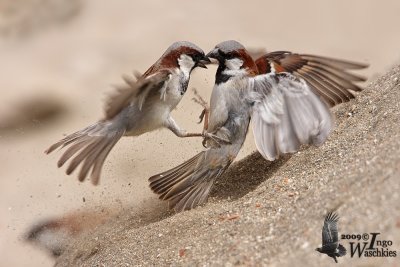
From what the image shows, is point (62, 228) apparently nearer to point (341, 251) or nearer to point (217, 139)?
point (217, 139)

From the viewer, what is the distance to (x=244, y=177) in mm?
4312

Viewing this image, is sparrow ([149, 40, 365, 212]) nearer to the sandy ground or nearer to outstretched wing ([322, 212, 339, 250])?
the sandy ground

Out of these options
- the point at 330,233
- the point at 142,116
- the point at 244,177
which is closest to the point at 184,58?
the point at 142,116

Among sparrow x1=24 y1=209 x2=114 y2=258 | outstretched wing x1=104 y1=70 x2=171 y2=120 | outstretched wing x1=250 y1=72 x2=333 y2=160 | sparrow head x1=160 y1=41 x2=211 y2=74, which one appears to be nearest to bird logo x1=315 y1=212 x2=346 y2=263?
outstretched wing x1=250 y1=72 x2=333 y2=160

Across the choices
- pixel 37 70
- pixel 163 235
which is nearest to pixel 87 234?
pixel 163 235

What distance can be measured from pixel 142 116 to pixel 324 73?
1.39 metres

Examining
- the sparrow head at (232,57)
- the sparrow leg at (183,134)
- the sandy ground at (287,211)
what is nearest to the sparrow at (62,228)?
the sandy ground at (287,211)

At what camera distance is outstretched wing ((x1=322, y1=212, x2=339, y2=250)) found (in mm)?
2744

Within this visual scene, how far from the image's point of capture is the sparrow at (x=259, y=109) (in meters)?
3.52

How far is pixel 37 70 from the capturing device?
7.06 meters

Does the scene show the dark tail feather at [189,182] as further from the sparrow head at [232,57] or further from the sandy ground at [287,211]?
the sparrow head at [232,57]

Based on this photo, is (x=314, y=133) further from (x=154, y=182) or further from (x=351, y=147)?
(x=154, y=182)

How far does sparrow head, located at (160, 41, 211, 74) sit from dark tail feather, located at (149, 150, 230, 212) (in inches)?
23.5

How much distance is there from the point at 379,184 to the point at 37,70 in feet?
16.8
